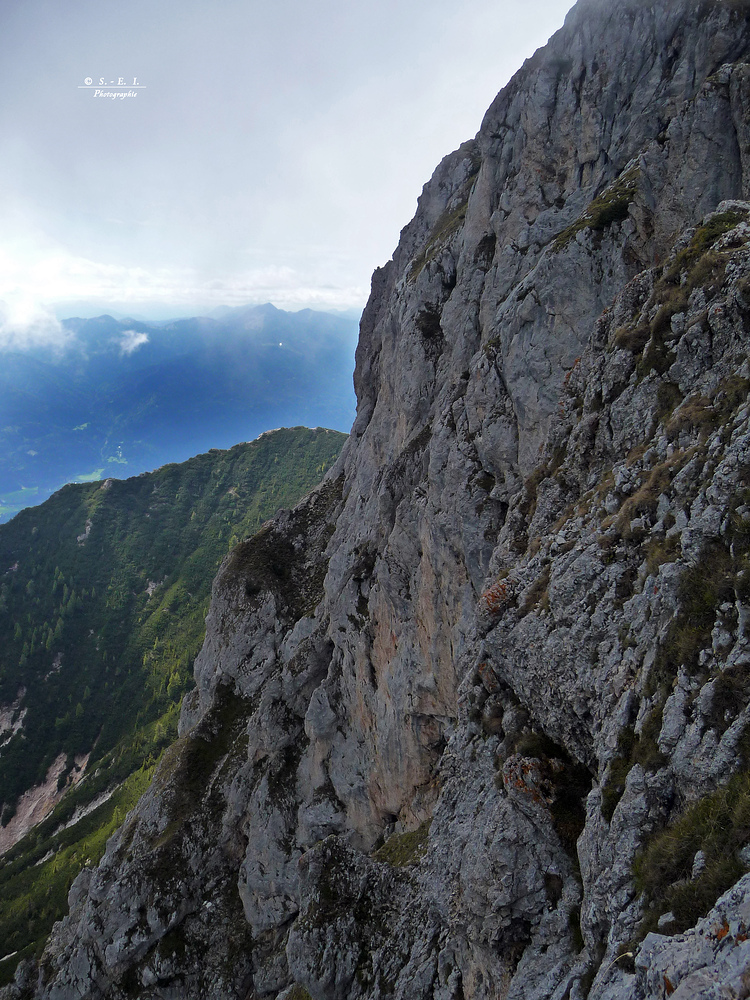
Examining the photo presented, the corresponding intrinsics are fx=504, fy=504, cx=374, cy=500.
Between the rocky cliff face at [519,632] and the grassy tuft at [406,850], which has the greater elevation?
the rocky cliff face at [519,632]

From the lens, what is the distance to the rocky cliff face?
10500mm

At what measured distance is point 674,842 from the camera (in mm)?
8766

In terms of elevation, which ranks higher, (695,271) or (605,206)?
(605,206)

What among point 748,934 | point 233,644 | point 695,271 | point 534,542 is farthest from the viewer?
Answer: point 233,644

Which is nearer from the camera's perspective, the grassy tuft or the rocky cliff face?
the rocky cliff face

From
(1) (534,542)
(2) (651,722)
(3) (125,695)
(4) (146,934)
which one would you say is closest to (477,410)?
(1) (534,542)

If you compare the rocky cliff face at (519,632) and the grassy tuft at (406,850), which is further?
the grassy tuft at (406,850)

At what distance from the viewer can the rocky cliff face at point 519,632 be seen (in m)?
10.5

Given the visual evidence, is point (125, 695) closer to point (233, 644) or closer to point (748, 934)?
point (233, 644)

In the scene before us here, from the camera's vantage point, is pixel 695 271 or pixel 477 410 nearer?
pixel 695 271

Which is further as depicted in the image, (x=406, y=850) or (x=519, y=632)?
(x=406, y=850)

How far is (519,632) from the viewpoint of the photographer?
1656cm

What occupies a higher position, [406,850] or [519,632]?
[519,632]

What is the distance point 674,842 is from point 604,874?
2429 mm
